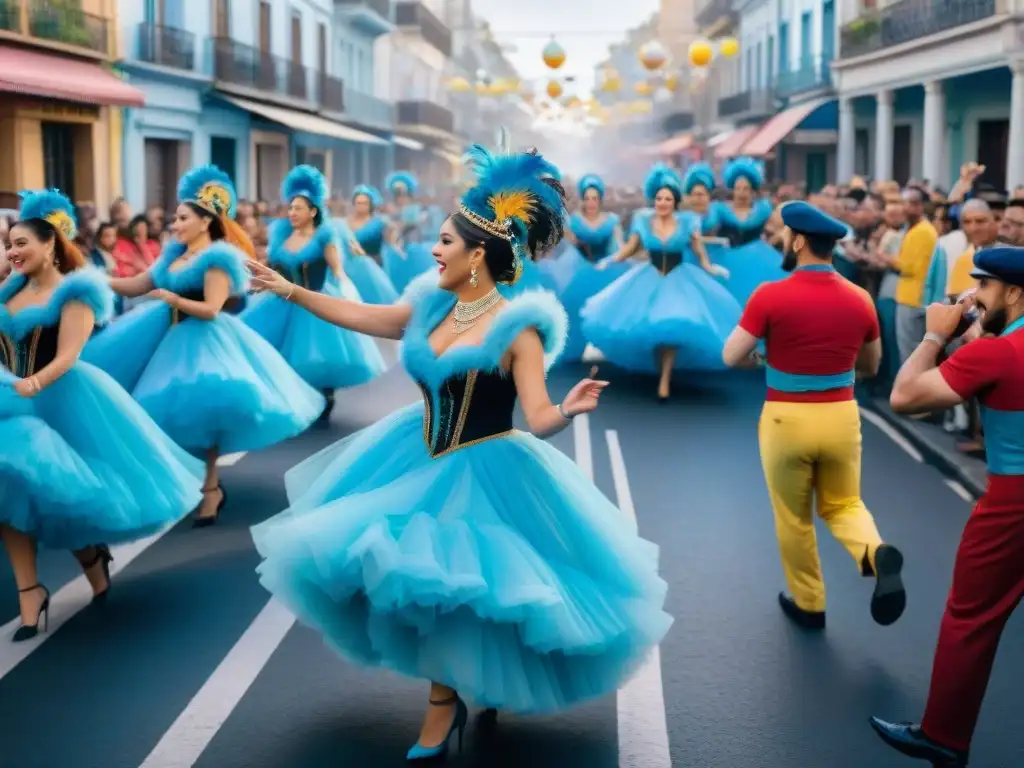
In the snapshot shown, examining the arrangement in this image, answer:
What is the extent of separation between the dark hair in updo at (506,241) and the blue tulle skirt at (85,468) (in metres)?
2.36

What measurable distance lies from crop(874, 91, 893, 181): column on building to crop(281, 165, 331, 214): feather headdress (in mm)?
25754

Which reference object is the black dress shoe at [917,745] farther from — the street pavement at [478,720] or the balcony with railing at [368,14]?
the balcony with railing at [368,14]

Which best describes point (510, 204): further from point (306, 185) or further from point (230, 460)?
point (306, 185)

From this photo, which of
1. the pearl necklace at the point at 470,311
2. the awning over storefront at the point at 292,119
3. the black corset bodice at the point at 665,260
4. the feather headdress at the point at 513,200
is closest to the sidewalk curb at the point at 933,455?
the black corset bodice at the point at 665,260

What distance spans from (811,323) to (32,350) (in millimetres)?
3754

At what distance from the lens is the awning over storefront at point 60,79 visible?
21.0 meters

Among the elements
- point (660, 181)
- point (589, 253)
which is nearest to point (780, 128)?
point (589, 253)

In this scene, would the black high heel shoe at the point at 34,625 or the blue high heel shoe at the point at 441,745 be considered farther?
the black high heel shoe at the point at 34,625

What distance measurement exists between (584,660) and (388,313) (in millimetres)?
1654

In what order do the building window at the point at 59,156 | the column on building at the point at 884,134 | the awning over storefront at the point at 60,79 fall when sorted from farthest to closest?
the column on building at the point at 884,134, the building window at the point at 59,156, the awning over storefront at the point at 60,79

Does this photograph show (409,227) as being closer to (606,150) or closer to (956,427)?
(956,427)

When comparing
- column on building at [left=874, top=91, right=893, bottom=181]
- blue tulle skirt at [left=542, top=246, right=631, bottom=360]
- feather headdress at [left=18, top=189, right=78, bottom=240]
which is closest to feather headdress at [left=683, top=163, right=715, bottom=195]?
blue tulle skirt at [left=542, top=246, right=631, bottom=360]

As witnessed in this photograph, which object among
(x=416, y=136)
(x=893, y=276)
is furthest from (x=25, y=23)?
(x=416, y=136)

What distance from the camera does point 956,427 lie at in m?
12.3
